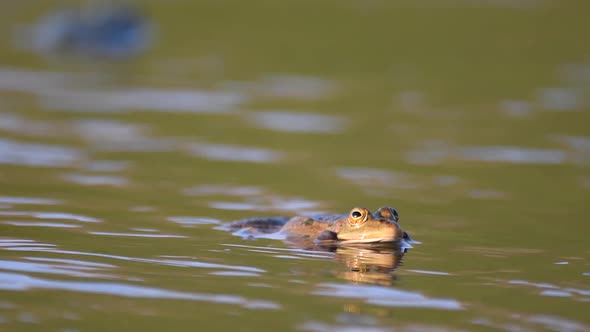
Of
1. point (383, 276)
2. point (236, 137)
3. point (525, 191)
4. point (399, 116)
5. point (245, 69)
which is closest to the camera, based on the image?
point (383, 276)

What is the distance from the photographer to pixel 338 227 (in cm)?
744

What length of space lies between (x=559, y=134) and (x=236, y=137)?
439cm

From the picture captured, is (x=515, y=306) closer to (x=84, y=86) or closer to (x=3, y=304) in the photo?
→ (x=3, y=304)

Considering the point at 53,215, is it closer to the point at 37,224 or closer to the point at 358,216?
the point at 37,224

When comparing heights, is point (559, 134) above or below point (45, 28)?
below

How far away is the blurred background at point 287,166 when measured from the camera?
592cm

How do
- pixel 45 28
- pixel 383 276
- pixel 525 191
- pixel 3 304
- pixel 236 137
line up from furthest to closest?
pixel 45 28, pixel 236 137, pixel 525 191, pixel 383 276, pixel 3 304

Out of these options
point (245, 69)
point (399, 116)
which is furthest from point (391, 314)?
point (245, 69)

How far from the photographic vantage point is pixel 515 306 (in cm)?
595

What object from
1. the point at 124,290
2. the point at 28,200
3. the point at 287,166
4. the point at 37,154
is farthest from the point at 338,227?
the point at 37,154

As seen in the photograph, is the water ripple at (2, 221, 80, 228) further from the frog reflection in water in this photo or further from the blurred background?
the frog reflection in water

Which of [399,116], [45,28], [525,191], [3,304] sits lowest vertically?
[3,304]

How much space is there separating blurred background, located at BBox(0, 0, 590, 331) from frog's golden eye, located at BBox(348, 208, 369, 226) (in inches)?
10.6

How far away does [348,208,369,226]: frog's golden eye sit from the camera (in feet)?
23.3
